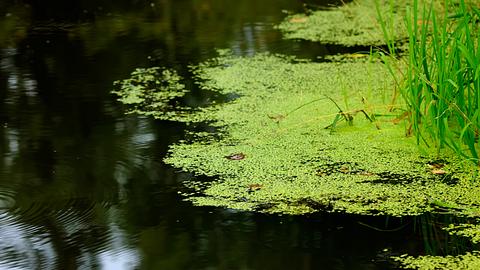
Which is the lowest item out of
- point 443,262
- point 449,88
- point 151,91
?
point 443,262

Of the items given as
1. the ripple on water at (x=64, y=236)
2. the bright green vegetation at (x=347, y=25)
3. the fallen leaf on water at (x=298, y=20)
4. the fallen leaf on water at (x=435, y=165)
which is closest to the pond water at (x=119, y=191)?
the ripple on water at (x=64, y=236)

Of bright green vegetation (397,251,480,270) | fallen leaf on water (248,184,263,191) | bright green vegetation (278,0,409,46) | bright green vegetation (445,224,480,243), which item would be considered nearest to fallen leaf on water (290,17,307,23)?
bright green vegetation (278,0,409,46)

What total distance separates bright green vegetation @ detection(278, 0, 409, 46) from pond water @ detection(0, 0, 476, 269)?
0.16 metres

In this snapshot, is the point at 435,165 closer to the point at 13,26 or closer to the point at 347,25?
the point at 347,25

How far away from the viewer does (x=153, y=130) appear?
3533mm

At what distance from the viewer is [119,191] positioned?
9.56ft

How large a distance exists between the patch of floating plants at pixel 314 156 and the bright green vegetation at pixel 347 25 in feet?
2.57

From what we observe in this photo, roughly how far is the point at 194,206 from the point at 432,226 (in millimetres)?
703

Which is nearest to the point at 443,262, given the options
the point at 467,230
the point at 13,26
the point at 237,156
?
the point at 467,230

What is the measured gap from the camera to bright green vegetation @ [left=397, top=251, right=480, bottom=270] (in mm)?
2246

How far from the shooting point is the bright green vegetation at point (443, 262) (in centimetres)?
225

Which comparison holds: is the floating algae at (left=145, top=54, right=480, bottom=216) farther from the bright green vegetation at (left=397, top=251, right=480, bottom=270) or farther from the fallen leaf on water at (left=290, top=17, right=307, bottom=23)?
the fallen leaf on water at (left=290, top=17, right=307, bottom=23)

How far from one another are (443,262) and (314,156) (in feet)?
2.97

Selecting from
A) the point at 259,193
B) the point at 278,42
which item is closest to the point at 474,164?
the point at 259,193
